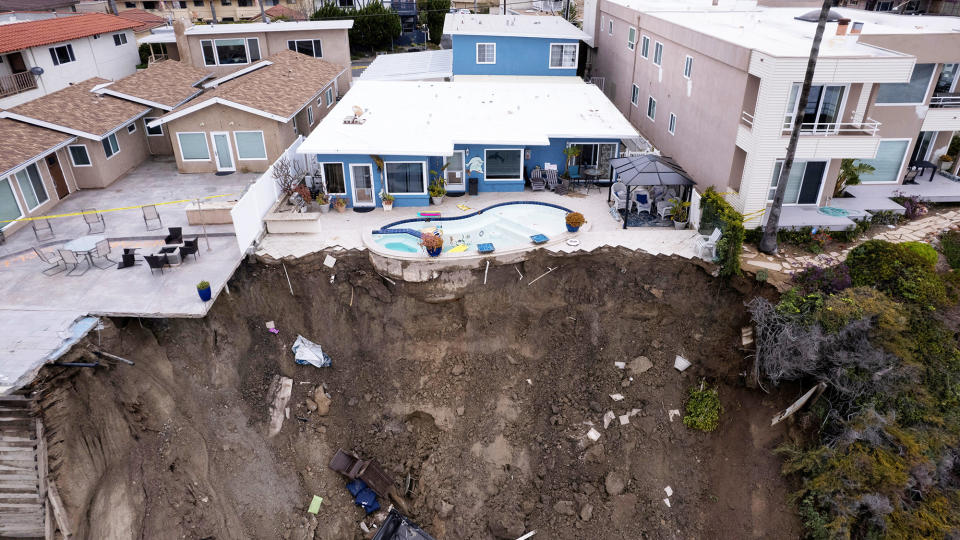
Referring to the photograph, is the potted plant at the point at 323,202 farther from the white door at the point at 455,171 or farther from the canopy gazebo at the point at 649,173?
the canopy gazebo at the point at 649,173

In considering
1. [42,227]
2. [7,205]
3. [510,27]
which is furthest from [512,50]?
[7,205]

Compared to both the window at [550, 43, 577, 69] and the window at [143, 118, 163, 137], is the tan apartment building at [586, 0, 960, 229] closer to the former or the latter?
the window at [550, 43, 577, 69]

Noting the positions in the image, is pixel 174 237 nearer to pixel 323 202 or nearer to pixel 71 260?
pixel 71 260

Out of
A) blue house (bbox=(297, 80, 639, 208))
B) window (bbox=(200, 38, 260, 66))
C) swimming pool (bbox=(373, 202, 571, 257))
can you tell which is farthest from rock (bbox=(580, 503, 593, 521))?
window (bbox=(200, 38, 260, 66))

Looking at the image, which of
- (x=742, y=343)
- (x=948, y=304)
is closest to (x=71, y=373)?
(x=742, y=343)

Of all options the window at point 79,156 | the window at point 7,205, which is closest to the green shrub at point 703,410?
the window at point 7,205

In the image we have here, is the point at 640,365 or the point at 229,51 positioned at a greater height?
the point at 229,51

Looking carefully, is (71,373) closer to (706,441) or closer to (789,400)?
(706,441)
